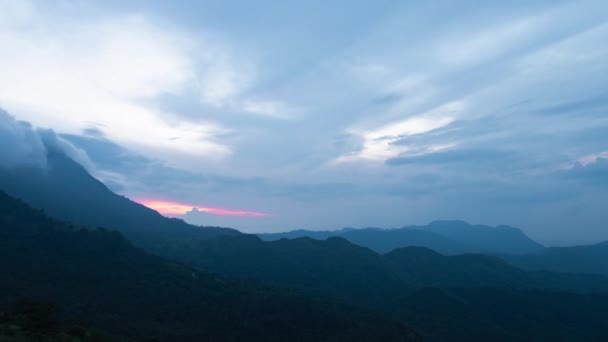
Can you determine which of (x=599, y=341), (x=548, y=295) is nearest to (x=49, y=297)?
(x=599, y=341)

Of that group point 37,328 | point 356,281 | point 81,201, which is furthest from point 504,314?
point 81,201

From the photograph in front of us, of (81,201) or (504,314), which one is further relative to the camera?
(81,201)

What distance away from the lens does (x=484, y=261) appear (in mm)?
172250

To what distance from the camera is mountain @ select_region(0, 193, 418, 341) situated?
209ft

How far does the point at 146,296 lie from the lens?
79.0m

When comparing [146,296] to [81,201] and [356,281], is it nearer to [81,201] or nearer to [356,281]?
[356,281]

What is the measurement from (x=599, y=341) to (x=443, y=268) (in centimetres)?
8376

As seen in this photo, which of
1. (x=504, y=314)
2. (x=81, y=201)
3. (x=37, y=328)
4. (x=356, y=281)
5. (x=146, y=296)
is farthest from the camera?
(x=81, y=201)

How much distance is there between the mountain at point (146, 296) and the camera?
209 ft

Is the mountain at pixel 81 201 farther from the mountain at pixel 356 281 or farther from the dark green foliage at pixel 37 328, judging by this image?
the dark green foliage at pixel 37 328

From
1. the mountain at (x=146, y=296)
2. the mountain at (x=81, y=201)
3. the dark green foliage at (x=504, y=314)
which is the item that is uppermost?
the mountain at (x=81, y=201)

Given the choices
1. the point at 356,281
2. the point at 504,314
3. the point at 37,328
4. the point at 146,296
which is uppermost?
the point at 37,328

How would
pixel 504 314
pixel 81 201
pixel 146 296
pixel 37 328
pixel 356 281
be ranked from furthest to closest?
1. pixel 81 201
2. pixel 356 281
3. pixel 504 314
4. pixel 146 296
5. pixel 37 328

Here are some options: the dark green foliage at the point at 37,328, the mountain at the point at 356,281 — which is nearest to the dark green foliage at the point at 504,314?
the mountain at the point at 356,281
